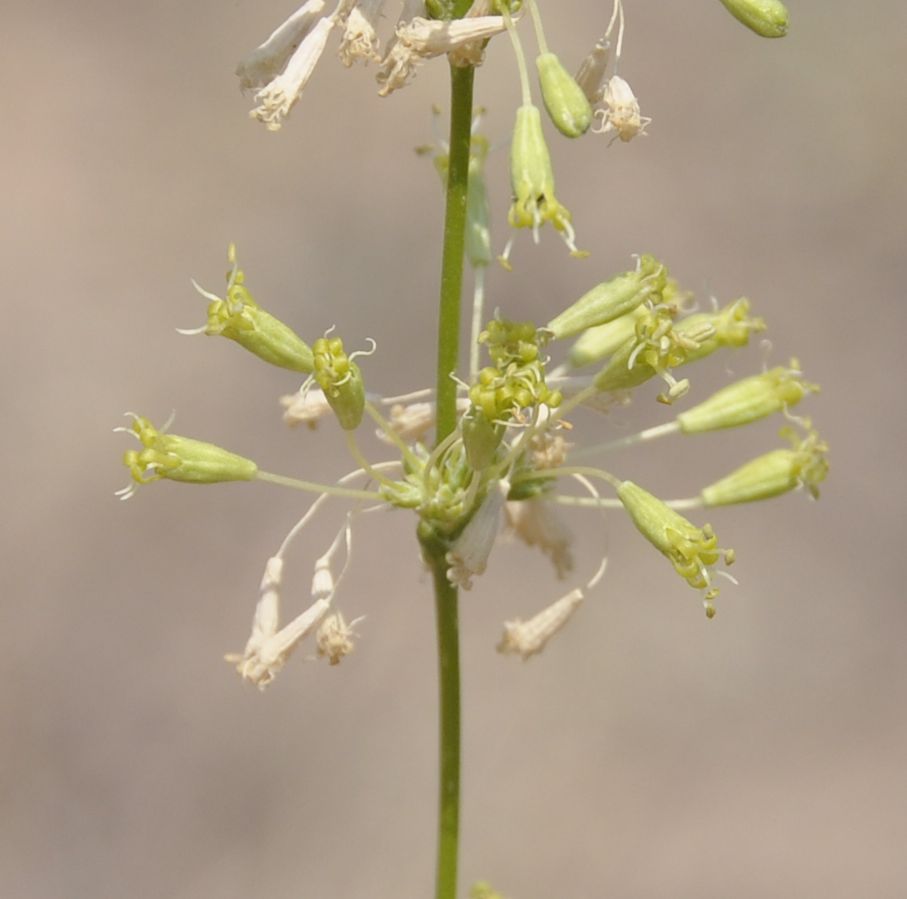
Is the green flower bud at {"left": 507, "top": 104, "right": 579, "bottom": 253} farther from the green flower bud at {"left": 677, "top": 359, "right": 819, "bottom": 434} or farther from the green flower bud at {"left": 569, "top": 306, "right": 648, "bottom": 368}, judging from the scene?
the green flower bud at {"left": 677, "top": 359, "right": 819, "bottom": 434}

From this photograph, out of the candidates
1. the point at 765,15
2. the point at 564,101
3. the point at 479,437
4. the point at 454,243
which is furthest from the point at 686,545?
the point at 765,15

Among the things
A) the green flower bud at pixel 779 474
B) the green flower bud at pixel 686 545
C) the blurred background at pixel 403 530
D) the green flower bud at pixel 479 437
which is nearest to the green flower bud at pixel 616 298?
the green flower bud at pixel 479 437

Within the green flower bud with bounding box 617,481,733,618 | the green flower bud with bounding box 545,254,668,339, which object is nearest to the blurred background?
the green flower bud with bounding box 617,481,733,618

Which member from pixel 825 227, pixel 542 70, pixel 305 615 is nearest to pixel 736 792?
pixel 825 227

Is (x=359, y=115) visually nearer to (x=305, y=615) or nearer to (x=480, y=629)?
(x=480, y=629)

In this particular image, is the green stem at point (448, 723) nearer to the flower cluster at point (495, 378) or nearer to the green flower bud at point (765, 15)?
the flower cluster at point (495, 378)

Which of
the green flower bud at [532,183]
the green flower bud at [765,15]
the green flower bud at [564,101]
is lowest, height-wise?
the green flower bud at [532,183]
